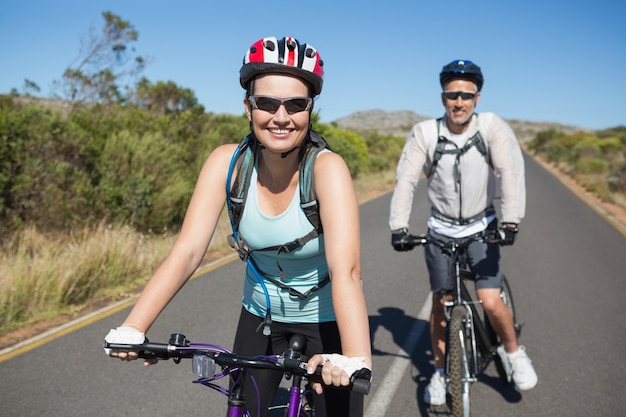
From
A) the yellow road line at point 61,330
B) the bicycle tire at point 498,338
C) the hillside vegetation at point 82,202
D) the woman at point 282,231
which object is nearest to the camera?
the woman at point 282,231

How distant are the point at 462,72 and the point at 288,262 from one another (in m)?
2.43

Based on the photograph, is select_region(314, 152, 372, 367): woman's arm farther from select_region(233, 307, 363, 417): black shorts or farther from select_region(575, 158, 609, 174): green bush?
select_region(575, 158, 609, 174): green bush

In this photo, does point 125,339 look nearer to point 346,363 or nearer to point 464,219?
point 346,363

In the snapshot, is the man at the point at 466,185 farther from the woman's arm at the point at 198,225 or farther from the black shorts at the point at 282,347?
the woman's arm at the point at 198,225

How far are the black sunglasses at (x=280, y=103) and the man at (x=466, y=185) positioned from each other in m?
A: 2.05

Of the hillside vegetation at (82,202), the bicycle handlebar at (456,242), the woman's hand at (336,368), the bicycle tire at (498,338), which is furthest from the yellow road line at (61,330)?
the woman's hand at (336,368)

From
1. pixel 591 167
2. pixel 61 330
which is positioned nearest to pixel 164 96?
pixel 591 167

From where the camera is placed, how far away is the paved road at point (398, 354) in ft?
14.4

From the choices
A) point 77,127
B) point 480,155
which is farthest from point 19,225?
point 480,155

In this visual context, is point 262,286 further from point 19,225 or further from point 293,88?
point 19,225

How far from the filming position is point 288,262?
2.44 metres

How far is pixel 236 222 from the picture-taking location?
246 centimetres

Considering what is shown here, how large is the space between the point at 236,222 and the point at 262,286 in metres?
0.29

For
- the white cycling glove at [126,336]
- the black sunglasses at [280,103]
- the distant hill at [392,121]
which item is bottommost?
the white cycling glove at [126,336]
